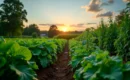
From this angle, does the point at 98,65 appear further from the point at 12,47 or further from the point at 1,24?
the point at 1,24

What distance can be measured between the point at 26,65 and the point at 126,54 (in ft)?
13.3

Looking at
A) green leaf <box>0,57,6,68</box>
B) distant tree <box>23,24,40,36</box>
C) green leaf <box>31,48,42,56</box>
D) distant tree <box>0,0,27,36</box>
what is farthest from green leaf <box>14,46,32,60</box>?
distant tree <box>23,24,40,36</box>

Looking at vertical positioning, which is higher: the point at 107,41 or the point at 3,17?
the point at 3,17

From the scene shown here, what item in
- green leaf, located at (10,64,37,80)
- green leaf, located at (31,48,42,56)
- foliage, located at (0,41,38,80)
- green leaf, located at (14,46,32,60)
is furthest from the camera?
green leaf, located at (31,48,42,56)

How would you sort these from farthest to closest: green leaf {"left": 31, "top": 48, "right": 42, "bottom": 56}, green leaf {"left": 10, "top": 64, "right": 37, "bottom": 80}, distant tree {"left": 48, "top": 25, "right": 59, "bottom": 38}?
distant tree {"left": 48, "top": 25, "right": 59, "bottom": 38} < green leaf {"left": 31, "top": 48, "right": 42, "bottom": 56} < green leaf {"left": 10, "top": 64, "right": 37, "bottom": 80}

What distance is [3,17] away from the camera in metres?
58.4

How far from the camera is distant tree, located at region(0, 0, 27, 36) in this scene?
56500mm

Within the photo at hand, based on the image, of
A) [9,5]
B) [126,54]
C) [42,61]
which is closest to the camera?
[126,54]

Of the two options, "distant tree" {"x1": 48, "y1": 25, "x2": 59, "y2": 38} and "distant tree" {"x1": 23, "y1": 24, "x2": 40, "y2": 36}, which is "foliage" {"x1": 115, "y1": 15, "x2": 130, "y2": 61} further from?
"distant tree" {"x1": 48, "y1": 25, "x2": 59, "y2": 38}

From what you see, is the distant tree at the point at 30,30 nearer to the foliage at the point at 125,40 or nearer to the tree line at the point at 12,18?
the tree line at the point at 12,18

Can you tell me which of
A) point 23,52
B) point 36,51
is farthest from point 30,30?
point 23,52

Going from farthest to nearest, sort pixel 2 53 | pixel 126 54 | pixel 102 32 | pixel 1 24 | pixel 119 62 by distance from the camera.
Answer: pixel 1 24, pixel 102 32, pixel 126 54, pixel 2 53, pixel 119 62

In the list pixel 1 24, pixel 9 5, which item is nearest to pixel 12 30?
pixel 1 24

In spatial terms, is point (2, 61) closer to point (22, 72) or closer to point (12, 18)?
point (22, 72)
